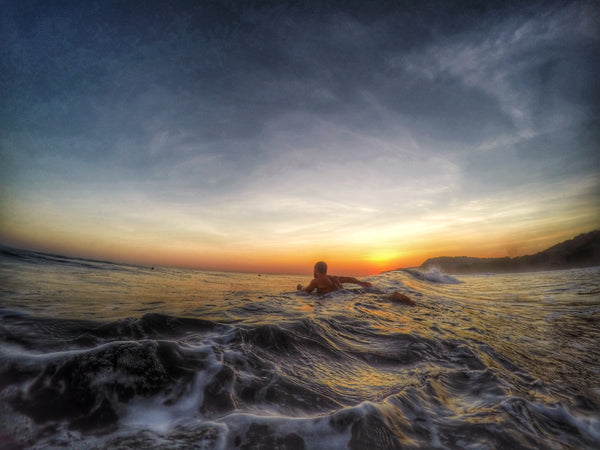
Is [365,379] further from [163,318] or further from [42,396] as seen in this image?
[163,318]

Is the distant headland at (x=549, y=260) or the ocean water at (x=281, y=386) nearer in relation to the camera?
the ocean water at (x=281, y=386)

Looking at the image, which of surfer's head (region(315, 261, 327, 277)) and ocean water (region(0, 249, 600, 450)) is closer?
ocean water (region(0, 249, 600, 450))

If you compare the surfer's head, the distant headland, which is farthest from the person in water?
the distant headland

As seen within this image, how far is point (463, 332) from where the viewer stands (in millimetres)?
4363

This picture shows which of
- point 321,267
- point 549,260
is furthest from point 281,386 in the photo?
point 549,260

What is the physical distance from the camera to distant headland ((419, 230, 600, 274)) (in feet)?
108

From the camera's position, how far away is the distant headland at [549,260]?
32875 mm

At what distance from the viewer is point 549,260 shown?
39375 mm

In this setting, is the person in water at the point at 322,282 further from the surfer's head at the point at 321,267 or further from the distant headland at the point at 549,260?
the distant headland at the point at 549,260

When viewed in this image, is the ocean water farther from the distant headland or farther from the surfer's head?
the distant headland

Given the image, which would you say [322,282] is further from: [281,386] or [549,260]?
[549,260]

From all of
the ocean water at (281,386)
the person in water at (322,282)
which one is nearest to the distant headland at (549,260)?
the person in water at (322,282)

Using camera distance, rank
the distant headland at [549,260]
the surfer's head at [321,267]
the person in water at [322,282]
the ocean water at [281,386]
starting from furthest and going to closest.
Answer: the distant headland at [549,260], the surfer's head at [321,267], the person in water at [322,282], the ocean water at [281,386]

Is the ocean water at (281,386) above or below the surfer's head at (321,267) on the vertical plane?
below
